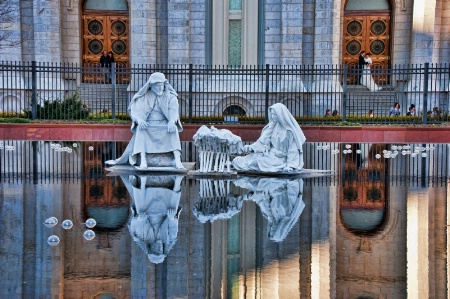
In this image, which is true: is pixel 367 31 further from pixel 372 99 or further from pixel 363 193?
pixel 363 193

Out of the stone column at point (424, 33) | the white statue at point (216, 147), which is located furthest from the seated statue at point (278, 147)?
the stone column at point (424, 33)

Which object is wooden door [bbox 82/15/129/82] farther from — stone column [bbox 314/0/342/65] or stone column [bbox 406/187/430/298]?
stone column [bbox 406/187/430/298]

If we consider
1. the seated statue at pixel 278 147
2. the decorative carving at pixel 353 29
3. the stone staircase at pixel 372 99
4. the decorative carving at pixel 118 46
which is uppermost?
the decorative carving at pixel 353 29

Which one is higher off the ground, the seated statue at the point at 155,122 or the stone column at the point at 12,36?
the stone column at the point at 12,36

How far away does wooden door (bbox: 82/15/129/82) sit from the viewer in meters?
38.3

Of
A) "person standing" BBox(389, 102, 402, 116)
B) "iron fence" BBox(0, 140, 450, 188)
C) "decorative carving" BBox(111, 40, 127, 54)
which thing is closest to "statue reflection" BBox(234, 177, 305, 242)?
"iron fence" BBox(0, 140, 450, 188)

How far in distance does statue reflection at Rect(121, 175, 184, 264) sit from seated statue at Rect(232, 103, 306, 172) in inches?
61.5

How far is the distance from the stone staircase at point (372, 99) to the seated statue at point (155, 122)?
58.7 ft

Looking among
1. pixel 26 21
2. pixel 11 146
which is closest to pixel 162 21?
A: pixel 26 21

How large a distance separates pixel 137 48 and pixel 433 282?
29.4 metres

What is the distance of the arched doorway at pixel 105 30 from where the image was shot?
126ft

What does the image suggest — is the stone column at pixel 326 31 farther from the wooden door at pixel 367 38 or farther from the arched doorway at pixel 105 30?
the arched doorway at pixel 105 30

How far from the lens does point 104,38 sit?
126ft

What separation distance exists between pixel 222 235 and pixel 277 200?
3058 mm
